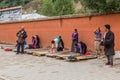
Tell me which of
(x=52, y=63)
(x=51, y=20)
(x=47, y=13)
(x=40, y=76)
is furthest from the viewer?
(x=47, y=13)

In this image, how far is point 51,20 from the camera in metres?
24.3

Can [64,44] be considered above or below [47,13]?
below

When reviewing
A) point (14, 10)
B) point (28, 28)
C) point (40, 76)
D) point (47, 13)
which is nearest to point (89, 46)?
point (40, 76)

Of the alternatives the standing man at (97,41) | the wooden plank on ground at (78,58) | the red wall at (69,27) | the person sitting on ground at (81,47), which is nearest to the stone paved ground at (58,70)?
the wooden plank on ground at (78,58)

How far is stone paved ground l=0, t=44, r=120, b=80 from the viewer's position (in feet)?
43.8

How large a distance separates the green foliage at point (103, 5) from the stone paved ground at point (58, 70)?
103 inches

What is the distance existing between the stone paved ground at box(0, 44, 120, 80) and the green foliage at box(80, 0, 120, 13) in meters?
2.60

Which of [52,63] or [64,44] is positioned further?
[64,44]

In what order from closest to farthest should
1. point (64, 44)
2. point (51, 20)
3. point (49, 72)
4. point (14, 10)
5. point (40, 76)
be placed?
point (40, 76) < point (49, 72) < point (64, 44) < point (51, 20) < point (14, 10)

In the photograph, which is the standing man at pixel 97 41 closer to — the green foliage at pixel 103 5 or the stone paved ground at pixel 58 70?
the green foliage at pixel 103 5

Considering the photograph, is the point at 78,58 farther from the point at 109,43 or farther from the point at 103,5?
the point at 109,43

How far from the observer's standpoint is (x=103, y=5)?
17719 millimetres

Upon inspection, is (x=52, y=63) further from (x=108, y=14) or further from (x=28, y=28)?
(x=28, y=28)

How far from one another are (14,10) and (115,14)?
1629cm
